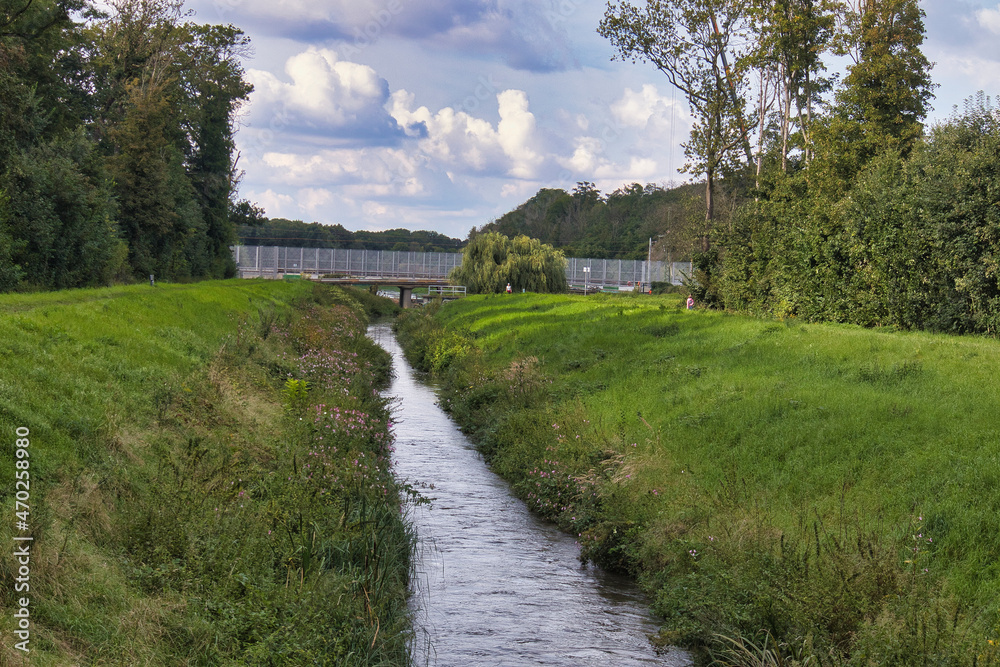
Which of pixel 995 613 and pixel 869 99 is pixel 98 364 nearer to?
pixel 995 613

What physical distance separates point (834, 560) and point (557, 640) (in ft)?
9.02

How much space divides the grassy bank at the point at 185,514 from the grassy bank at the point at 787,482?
2851 mm

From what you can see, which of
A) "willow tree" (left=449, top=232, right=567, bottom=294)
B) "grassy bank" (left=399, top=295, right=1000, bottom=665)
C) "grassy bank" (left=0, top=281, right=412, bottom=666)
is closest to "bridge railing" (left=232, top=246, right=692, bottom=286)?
"willow tree" (left=449, top=232, right=567, bottom=294)

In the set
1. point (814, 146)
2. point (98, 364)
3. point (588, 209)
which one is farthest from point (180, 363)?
point (588, 209)

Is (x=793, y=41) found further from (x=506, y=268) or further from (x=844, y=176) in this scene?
(x=506, y=268)

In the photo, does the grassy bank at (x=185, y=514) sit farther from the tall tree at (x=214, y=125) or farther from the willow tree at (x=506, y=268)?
the tall tree at (x=214, y=125)

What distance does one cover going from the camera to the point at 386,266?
10238 centimetres

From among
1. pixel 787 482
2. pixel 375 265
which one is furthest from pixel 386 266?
pixel 787 482

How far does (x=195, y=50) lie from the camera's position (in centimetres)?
6656

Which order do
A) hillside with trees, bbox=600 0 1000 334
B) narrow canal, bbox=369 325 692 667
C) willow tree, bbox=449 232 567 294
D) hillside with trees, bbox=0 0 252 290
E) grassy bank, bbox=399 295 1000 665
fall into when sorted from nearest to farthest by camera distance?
1. grassy bank, bbox=399 295 1000 665
2. narrow canal, bbox=369 325 692 667
3. hillside with trees, bbox=600 0 1000 334
4. hillside with trees, bbox=0 0 252 290
5. willow tree, bbox=449 232 567 294

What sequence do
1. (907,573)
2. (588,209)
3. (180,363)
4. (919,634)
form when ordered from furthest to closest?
(588,209) < (180,363) < (907,573) < (919,634)

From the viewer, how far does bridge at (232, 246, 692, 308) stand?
95.3m

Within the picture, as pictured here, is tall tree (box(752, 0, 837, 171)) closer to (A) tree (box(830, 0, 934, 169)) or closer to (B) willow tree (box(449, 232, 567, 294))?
(A) tree (box(830, 0, 934, 169))

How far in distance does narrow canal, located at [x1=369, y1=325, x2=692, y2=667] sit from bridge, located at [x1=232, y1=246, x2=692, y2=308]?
80353mm
